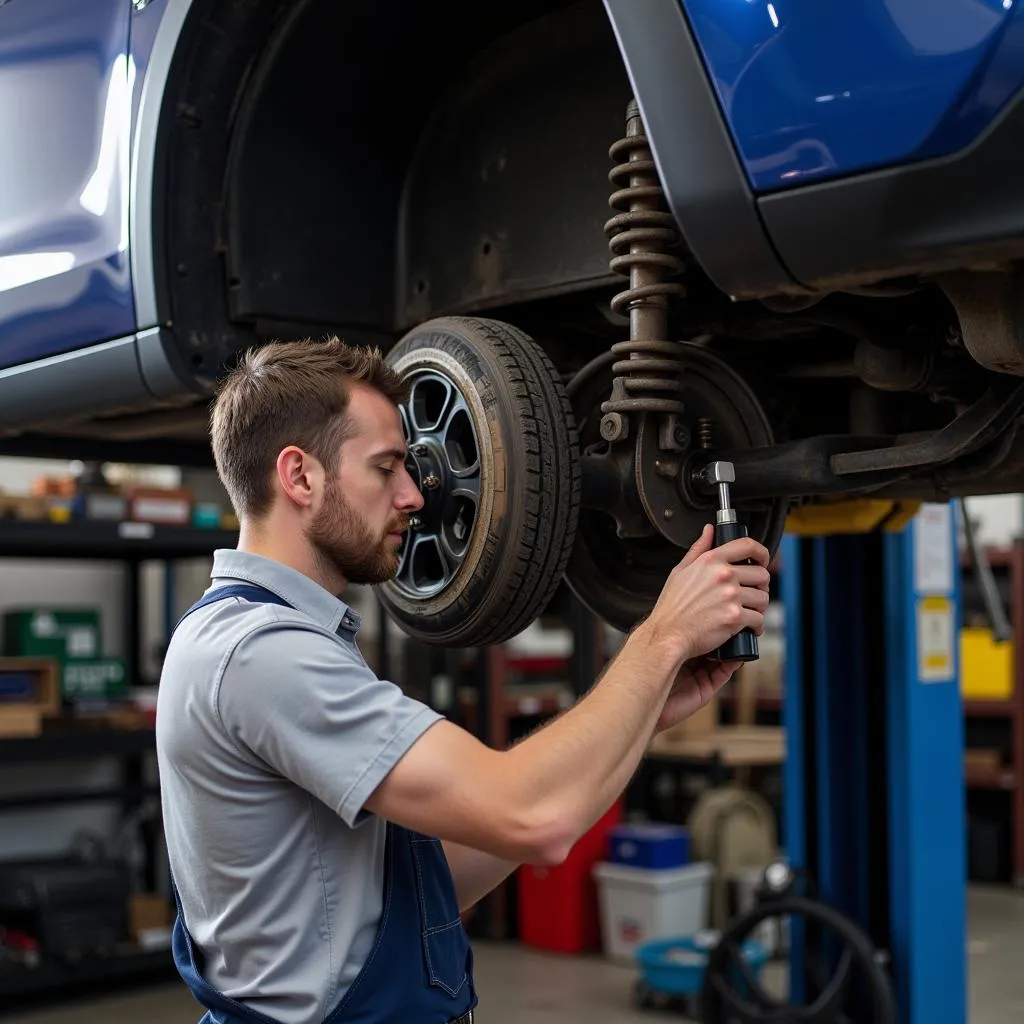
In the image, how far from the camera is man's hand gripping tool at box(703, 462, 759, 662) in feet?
4.43

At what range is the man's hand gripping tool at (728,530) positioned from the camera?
4.43 feet

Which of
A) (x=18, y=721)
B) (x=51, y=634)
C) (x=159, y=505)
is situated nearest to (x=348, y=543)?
(x=18, y=721)

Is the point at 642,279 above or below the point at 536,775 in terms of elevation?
above

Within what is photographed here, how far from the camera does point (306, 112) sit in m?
1.90

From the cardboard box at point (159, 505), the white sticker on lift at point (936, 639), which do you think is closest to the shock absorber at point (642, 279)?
the white sticker on lift at point (936, 639)

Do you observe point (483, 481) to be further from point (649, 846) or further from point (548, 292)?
point (649, 846)

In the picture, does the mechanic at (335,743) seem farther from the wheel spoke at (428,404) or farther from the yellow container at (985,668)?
the yellow container at (985,668)

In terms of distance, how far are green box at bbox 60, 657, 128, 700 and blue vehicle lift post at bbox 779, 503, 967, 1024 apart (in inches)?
A: 115

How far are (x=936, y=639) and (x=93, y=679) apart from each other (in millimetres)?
3344

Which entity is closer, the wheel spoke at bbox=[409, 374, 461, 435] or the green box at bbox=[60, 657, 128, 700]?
the wheel spoke at bbox=[409, 374, 461, 435]

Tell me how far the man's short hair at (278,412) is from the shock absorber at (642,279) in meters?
0.29

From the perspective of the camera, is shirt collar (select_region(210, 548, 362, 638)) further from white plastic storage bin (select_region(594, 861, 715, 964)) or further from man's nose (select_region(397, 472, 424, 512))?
white plastic storage bin (select_region(594, 861, 715, 964))

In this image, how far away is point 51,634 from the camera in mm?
5184

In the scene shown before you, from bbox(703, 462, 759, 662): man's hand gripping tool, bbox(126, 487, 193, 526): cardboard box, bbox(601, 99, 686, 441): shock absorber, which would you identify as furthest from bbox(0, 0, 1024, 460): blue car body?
bbox(126, 487, 193, 526): cardboard box
